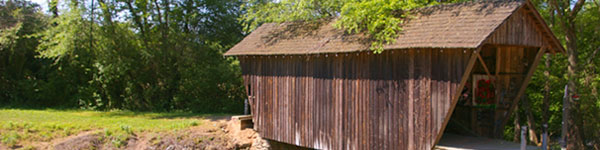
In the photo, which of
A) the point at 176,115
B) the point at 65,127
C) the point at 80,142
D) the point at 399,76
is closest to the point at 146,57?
the point at 176,115

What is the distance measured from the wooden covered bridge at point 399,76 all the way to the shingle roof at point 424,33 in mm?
26

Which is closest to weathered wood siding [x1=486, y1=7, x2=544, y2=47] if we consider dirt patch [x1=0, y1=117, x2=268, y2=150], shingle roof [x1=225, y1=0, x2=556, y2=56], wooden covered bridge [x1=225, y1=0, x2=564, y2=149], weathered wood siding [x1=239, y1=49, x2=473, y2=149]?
wooden covered bridge [x1=225, y1=0, x2=564, y2=149]

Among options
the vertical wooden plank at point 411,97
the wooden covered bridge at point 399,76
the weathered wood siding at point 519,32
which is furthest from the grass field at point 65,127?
the weathered wood siding at point 519,32

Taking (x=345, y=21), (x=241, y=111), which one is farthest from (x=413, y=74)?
(x=241, y=111)

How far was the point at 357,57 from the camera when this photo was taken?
970cm

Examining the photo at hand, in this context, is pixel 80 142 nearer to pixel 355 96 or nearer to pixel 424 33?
pixel 355 96

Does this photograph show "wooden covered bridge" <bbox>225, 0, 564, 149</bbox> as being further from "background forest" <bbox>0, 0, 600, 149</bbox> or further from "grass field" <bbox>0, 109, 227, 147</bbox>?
"grass field" <bbox>0, 109, 227, 147</bbox>

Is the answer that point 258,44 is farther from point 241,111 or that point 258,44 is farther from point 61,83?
point 61,83

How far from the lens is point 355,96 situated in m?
9.88

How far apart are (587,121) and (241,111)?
512 inches

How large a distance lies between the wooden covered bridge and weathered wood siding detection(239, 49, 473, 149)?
0.07 feet

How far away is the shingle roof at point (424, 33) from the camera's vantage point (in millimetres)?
7925

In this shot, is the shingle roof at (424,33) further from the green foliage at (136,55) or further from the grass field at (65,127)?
the green foliage at (136,55)

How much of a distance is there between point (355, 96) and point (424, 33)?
2.16 meters
